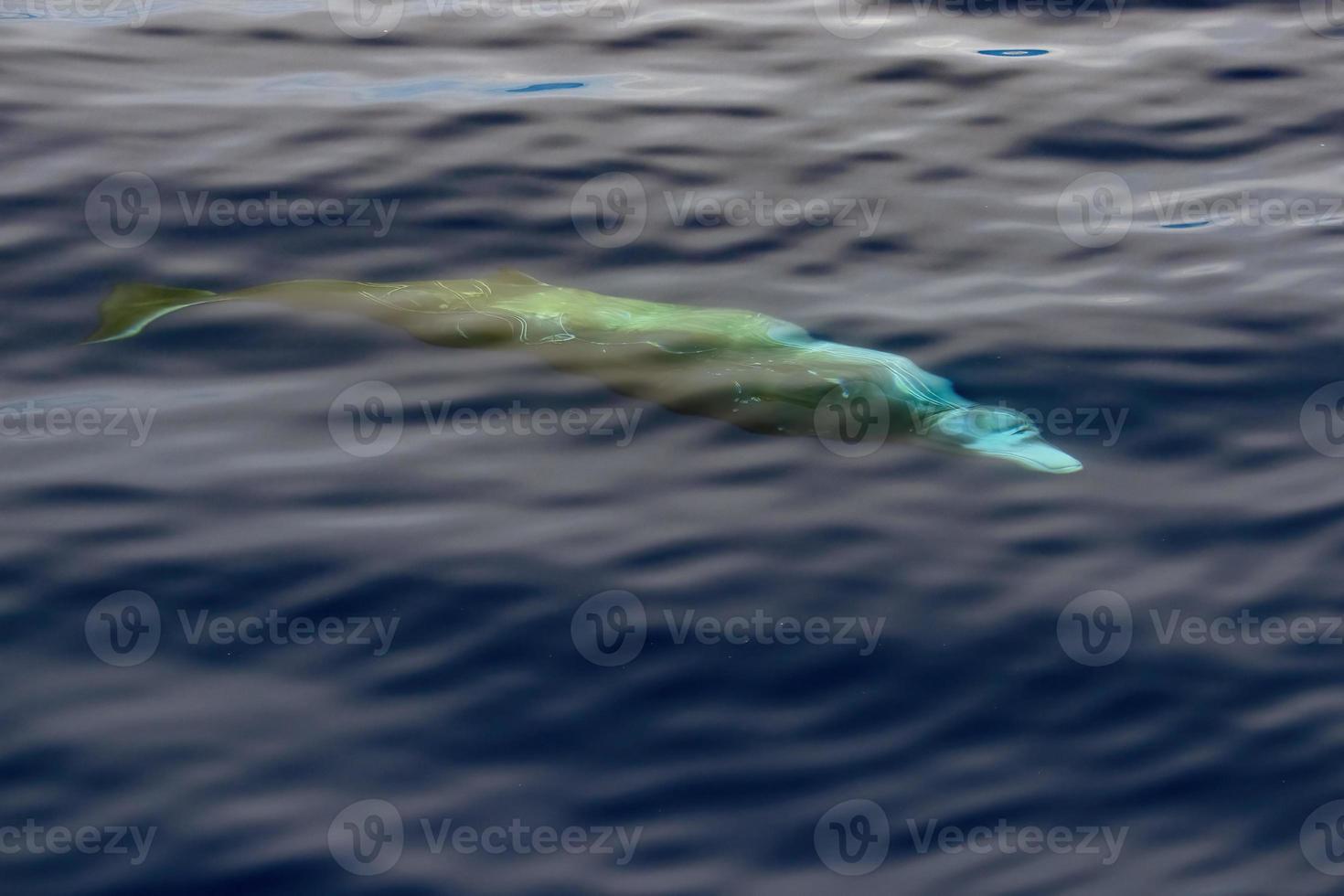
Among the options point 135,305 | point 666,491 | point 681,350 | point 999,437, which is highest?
point 135,305

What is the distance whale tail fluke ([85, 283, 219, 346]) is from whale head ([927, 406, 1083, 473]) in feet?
10.4

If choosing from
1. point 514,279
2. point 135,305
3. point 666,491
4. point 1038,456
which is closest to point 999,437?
point 1038,456

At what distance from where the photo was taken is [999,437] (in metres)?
4.83

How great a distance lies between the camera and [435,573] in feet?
14.2

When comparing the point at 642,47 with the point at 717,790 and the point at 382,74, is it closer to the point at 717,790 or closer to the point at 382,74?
the point at 382,74

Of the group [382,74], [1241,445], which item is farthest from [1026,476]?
[382,74]

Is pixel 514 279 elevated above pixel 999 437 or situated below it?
above

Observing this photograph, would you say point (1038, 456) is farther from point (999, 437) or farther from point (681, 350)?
point (681, 350)

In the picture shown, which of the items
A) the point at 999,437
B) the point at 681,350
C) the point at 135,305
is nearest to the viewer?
the point at 999,437

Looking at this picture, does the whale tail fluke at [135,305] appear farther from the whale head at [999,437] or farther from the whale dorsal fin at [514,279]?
the whale head at [999,437]

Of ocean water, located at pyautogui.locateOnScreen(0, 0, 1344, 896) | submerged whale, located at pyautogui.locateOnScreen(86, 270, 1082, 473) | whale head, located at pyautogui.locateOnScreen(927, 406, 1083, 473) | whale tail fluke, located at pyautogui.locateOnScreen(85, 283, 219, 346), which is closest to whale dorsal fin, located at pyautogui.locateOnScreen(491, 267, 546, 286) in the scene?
submerged whale, located at pyautogui.locateOnScreen(86, 270, 1082, 473)

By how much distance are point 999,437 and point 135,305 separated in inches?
142

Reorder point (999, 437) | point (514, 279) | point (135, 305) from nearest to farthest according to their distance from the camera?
1. point (999, 437)
2. point (135, 305)
3. point (514, 279)

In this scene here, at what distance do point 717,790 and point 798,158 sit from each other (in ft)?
13.3
